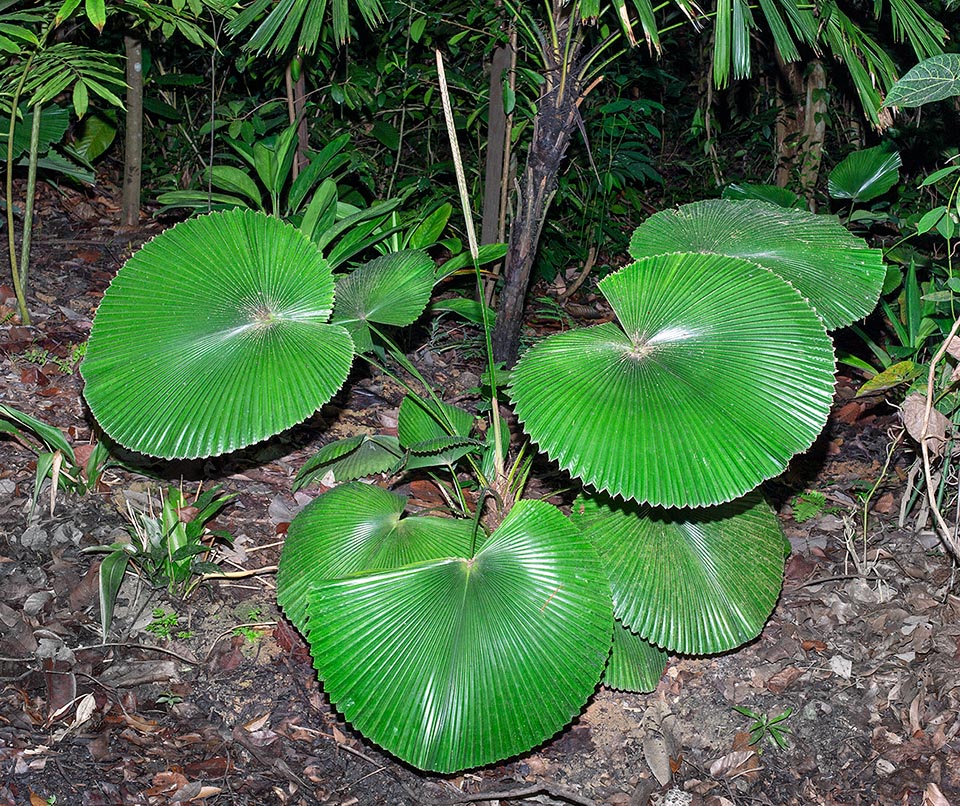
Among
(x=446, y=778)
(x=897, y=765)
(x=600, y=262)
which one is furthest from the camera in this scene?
(x=600, y=262)

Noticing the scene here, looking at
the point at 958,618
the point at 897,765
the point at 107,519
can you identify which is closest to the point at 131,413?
the point at 107,519

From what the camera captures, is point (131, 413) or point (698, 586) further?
point (698, 586)

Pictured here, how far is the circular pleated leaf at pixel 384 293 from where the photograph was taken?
88.3 inches

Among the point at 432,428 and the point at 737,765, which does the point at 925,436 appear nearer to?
the point at 737,765

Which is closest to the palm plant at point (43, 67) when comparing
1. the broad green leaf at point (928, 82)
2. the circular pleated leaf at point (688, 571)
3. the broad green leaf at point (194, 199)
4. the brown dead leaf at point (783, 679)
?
the broad green leaf at point (194, 199)

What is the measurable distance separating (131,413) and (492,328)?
125cm

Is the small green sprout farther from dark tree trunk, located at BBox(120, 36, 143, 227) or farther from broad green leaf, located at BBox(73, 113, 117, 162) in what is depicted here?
broad green leaf, located at BBox(73, 113, 117, 162)

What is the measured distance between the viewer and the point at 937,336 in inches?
110

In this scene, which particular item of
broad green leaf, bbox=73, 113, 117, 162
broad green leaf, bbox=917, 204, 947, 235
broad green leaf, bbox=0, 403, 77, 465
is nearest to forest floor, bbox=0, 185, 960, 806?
broad green leaf, bbox=0, 403, 77, 465

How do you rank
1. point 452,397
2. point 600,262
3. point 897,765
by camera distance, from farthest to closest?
point 600,262 < point 452,397 < point 897,765

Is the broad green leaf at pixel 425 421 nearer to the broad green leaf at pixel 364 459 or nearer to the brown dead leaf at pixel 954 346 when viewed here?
the broad green leaf at pixel 364 459

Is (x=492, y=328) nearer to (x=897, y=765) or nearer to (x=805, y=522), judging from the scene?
(x=805, y=522)

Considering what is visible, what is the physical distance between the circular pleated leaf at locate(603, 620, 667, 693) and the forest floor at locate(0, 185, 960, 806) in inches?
4.1

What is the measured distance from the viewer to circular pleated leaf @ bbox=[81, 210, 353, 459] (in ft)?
6.07
